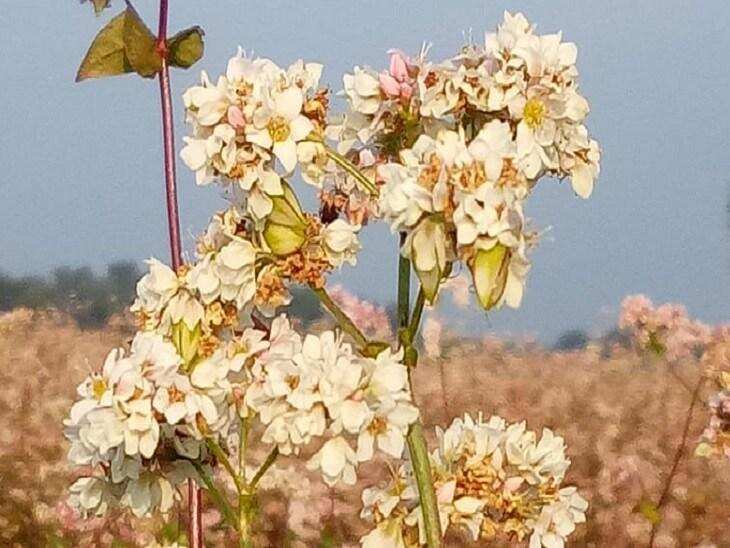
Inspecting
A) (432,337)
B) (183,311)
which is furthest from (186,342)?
(432,337)

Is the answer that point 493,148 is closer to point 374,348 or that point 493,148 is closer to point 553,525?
point 374,348

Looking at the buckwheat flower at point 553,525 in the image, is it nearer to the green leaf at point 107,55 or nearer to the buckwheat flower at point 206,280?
the buckwheat flower at point 206,280

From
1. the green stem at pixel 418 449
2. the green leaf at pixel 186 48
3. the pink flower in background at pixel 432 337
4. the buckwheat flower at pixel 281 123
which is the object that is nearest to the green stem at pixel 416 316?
the green stem at pixel 418 449

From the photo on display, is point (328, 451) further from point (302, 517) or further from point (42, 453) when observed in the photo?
point (42, 453)

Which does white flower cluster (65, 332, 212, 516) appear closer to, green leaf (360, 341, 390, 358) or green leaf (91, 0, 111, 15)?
green leaf (360, 341, 390, 358)

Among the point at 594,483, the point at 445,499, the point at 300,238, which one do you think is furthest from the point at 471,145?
the point at 594,483

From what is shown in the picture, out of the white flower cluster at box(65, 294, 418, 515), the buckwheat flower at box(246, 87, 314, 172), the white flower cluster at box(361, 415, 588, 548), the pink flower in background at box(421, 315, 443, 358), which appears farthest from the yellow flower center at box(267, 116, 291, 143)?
the pink flower in background at box(421, 315, 443, 358)
